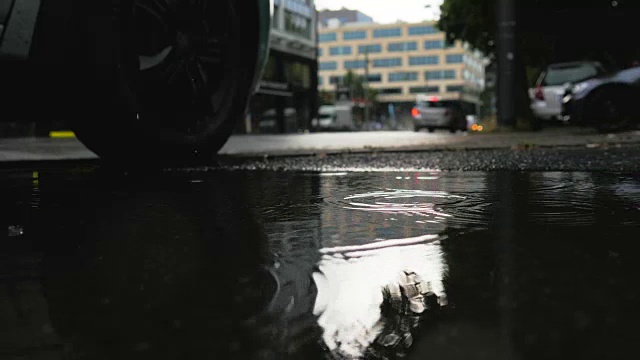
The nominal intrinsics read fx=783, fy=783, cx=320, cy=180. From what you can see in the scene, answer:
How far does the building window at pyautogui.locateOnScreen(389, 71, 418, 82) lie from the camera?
132m

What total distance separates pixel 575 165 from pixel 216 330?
531cm

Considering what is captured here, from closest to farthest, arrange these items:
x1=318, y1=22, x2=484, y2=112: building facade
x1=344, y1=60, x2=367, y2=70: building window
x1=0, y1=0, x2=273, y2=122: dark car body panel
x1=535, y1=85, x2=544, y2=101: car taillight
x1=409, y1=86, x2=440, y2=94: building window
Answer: x1=0, y1=0, x2=273, y2=122: dark car body panel, x1=535, y1=85, x2=544, y2=101: car taillight, x1=409, y1=86, x2=440, y2=94: building window, x1=318, y1=22, x2=484, y2=112: building facade, x1=344, y1=60, x2=367, y2=70: building window

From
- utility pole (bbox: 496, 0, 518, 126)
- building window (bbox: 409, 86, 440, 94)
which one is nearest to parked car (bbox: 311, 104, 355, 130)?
utility pole (bbox: 496, 0, 518, 126)

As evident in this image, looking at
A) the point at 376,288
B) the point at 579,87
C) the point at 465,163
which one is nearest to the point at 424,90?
the point at 579,87

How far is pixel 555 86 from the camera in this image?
1862 centimetres

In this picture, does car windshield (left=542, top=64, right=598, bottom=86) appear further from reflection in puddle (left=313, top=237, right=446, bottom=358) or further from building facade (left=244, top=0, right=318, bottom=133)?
building facade (left=244, top=0, right=318, bottom=133)

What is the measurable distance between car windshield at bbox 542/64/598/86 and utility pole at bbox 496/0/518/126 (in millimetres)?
1672

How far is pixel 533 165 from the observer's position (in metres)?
6.52

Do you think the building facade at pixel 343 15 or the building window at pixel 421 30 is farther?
the building facade at pixel 343 15

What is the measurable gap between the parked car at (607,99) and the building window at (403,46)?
392 feet

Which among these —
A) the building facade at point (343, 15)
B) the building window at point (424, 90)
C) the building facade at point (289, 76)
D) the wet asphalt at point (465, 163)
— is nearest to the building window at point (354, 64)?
the building window at point (424, 90)

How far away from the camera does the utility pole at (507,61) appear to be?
17.1 m

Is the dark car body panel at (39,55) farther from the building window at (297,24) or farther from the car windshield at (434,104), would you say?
the building window at (297,24)

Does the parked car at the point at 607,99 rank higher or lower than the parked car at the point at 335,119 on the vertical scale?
lower
